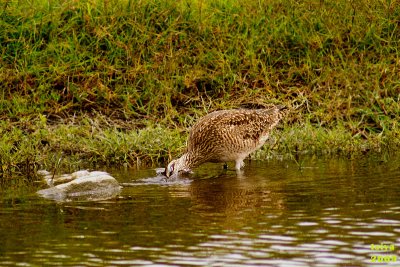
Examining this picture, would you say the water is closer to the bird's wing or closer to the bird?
the bird

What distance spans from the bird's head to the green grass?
641 mm

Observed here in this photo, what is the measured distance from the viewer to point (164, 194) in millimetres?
10570

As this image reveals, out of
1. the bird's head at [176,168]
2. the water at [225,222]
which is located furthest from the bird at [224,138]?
the water at [225,222]

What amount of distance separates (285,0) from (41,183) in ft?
17.5

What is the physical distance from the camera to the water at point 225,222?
25.4 feet

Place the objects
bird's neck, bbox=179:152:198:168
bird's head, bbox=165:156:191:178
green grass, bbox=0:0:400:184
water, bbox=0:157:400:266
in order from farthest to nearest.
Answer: green grass, bbox=0:0:400:184, bird's neck, bbox=179:152:198:168, bird's head, bbox=165:156:191:178, water, bbox=0:157:400:266

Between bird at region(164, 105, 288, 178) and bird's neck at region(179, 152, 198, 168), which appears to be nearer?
bird's neck at region(179, 152, 198, 168)

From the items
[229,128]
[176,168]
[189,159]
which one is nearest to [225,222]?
[176,168]

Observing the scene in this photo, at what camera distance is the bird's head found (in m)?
11.7

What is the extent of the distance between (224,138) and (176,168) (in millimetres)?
765

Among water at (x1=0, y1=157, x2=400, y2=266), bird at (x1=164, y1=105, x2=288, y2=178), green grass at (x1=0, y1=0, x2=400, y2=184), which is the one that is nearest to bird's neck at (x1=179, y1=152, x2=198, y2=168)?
bird at (x1=164, y1=105, x2=288, y2=178)

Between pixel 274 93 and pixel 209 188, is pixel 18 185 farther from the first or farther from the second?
pixel 274 93

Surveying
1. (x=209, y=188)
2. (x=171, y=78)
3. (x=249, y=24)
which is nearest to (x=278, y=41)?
(x=249, y=24)

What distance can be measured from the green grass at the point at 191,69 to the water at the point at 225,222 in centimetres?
152
